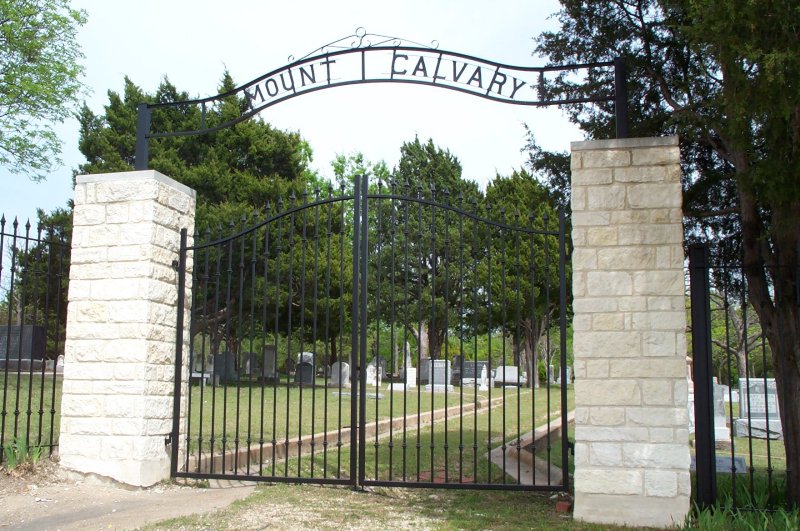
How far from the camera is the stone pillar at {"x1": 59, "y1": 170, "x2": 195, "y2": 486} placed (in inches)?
258

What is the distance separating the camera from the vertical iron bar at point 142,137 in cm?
710

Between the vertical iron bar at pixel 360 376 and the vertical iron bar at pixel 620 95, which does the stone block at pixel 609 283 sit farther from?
the vertical iron bar at pixel 360 376

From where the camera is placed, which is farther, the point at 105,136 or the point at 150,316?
the point at 105,136

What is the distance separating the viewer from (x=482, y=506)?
6.14m

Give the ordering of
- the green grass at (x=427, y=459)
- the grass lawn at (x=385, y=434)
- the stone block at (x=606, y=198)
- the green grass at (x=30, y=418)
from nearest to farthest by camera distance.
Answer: the stone block at (x=606, y=198) < the green grass at (x=427, y=459) < the grass lawn at (x=385, y=434) < the green grass at (x=30, y=418)

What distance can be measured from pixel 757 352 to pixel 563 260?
1430 inches

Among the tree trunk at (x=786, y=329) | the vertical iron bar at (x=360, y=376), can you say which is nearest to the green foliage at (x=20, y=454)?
the vertical iron bar at (x=360, y=376)

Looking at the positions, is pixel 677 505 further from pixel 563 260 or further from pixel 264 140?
pixel 264 140

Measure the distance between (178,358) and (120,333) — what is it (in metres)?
0.63

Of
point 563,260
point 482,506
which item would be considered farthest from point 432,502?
point 563,260

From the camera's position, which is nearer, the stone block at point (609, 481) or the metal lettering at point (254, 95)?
the stone block at point (609, 481)

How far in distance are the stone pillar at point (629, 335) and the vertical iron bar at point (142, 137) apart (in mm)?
4250

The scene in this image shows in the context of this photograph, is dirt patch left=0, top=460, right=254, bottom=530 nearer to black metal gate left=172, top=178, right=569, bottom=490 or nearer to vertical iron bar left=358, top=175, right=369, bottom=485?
black metal gate left=172, top=178, right=569, bottom=490

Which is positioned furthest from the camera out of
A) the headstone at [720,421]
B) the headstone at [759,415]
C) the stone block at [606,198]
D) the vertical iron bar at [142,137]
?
the headstone at [759,415]
